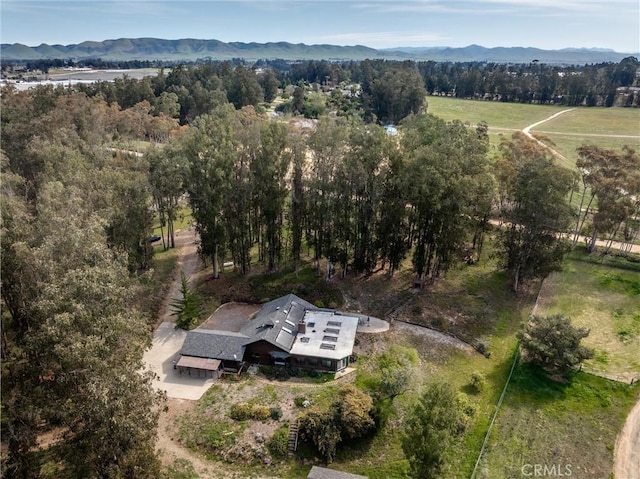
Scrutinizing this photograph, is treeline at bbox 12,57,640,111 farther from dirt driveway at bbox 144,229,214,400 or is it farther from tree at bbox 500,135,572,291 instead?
tree at bbox 500,135,572,291

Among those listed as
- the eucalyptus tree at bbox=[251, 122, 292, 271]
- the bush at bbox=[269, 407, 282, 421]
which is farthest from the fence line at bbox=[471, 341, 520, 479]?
the eucalyptus tree at bbox=[251, 122, 292, 271]

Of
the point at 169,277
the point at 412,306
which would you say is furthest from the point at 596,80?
the point at 169,277

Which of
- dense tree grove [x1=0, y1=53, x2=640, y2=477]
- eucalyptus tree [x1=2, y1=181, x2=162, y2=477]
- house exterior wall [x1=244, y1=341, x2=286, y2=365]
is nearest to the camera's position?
eucalyptus tree [x1=2, y1=181, x2=162, y2=477]

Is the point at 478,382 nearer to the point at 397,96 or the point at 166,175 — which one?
the point at 166,175

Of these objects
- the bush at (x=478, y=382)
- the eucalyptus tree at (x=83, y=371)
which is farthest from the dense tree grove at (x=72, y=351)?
the bush at (x=478, y=382)

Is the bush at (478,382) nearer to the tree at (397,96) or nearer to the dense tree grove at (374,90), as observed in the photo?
the dense tree grove at (374,90)

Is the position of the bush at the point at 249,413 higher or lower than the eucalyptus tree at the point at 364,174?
lower
